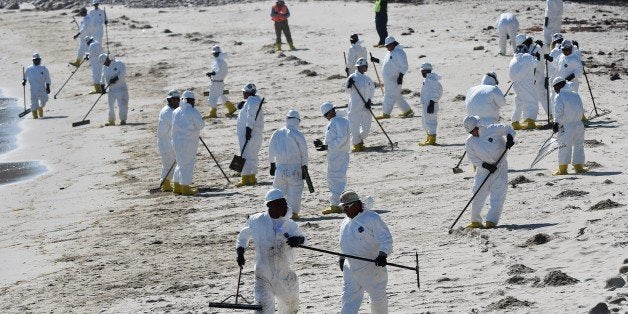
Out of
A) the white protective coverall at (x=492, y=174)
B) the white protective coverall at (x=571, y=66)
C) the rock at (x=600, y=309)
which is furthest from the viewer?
the white protective coverall at (x=571, y=66)

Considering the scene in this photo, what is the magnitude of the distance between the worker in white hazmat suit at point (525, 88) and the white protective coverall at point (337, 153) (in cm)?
624

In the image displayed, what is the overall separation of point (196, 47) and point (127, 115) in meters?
11.2

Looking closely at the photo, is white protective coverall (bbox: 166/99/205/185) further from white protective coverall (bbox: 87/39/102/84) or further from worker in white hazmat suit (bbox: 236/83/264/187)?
white protective coverall (bbox: 87/39/102/84)

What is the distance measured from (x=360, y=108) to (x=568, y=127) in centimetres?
484

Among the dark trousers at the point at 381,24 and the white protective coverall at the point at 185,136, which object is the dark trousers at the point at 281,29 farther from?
the white protective coverall at the point at 185,136

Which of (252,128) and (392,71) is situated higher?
(392,71)

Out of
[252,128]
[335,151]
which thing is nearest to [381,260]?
[335,151]

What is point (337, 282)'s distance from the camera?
1548cm

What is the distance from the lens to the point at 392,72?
86.7 feet

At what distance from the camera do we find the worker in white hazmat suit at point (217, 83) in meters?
29.1

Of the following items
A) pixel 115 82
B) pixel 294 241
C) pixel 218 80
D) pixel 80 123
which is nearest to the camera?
pixel 294 241

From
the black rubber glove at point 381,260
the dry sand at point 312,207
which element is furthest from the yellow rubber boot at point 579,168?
the black rubber glove at point 381,260

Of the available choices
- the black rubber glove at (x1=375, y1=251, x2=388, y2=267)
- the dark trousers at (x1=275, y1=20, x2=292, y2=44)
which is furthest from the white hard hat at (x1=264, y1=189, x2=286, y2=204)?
the dark trousers at (x1=275, y1=20, x2=292, y2=44)

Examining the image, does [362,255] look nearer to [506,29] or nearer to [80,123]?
[80,123]
